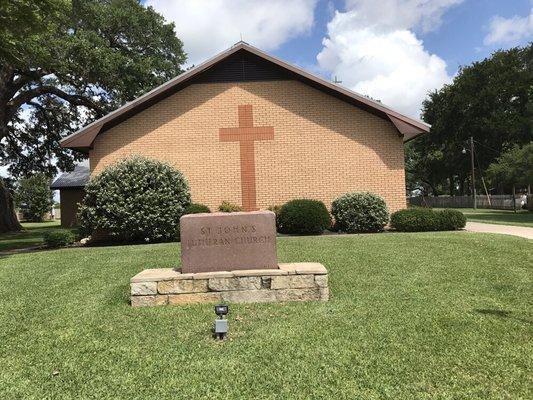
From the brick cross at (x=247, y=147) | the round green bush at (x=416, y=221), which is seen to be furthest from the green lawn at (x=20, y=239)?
the round green bush at (x=416, y=221)

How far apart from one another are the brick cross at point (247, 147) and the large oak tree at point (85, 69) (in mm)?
7313

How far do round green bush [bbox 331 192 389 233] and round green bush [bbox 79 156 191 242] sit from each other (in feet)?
17.2

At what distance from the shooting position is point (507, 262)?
31.3 feet

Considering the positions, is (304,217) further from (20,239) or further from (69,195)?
(69,195)

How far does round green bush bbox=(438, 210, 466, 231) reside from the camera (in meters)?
15.9

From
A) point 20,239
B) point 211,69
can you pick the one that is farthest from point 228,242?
point 20,239

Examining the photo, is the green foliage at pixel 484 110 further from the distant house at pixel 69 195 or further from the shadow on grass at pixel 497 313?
the shadow on grass at pixel 497 313

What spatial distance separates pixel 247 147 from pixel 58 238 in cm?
685

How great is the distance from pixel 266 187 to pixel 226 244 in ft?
33.8

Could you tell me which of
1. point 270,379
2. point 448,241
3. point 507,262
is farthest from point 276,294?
point 448,241

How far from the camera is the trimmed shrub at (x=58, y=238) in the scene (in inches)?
591

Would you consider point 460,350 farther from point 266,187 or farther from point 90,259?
point 266,187

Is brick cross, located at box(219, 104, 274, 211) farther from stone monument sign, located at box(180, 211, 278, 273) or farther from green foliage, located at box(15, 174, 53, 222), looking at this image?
green foliage, located at box(15, 174, 53, 222)

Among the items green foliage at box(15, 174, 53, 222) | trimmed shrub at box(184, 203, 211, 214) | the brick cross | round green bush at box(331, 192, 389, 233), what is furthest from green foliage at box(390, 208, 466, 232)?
green foliage at box(15, 174, 53, 222)
